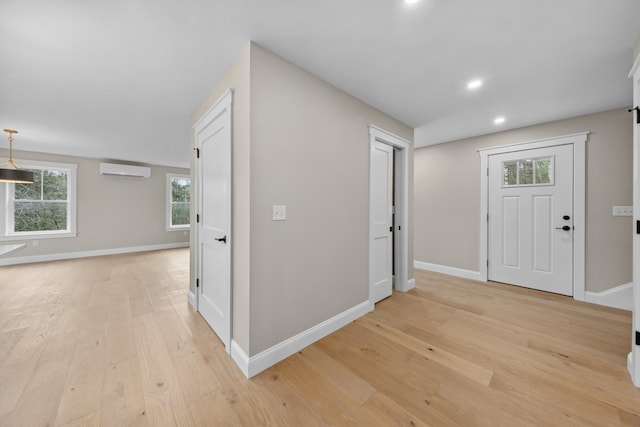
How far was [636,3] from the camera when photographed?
1421 mm

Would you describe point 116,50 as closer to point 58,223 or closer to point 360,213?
point 360,213

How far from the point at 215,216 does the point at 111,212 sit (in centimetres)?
555

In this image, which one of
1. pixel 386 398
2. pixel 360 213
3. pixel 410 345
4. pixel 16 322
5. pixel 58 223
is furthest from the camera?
pixel 58 223

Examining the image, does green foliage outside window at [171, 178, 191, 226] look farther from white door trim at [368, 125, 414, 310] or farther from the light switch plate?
the light switch plate

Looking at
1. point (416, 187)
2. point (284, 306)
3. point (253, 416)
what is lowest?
point (253, 416)

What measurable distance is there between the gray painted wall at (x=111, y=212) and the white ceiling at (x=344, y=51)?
9.36 ft

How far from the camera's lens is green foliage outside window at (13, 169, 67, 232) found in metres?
4.90

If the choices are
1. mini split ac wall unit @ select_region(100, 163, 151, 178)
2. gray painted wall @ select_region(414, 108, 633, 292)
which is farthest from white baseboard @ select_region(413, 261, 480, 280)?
mini split ac wall unit @ select_region(100, 163, 151, 178)

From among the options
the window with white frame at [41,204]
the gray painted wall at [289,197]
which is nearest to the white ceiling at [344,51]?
the gray painted wall at [289,197]

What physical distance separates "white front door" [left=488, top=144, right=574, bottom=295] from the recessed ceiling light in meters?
1.83

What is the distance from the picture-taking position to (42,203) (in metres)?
5.12

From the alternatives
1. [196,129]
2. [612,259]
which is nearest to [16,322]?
[196,129]

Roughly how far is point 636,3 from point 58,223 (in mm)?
8787

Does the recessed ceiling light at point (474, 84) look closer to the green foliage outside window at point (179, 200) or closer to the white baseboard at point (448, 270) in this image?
the white baseboard at point (448, 270)
